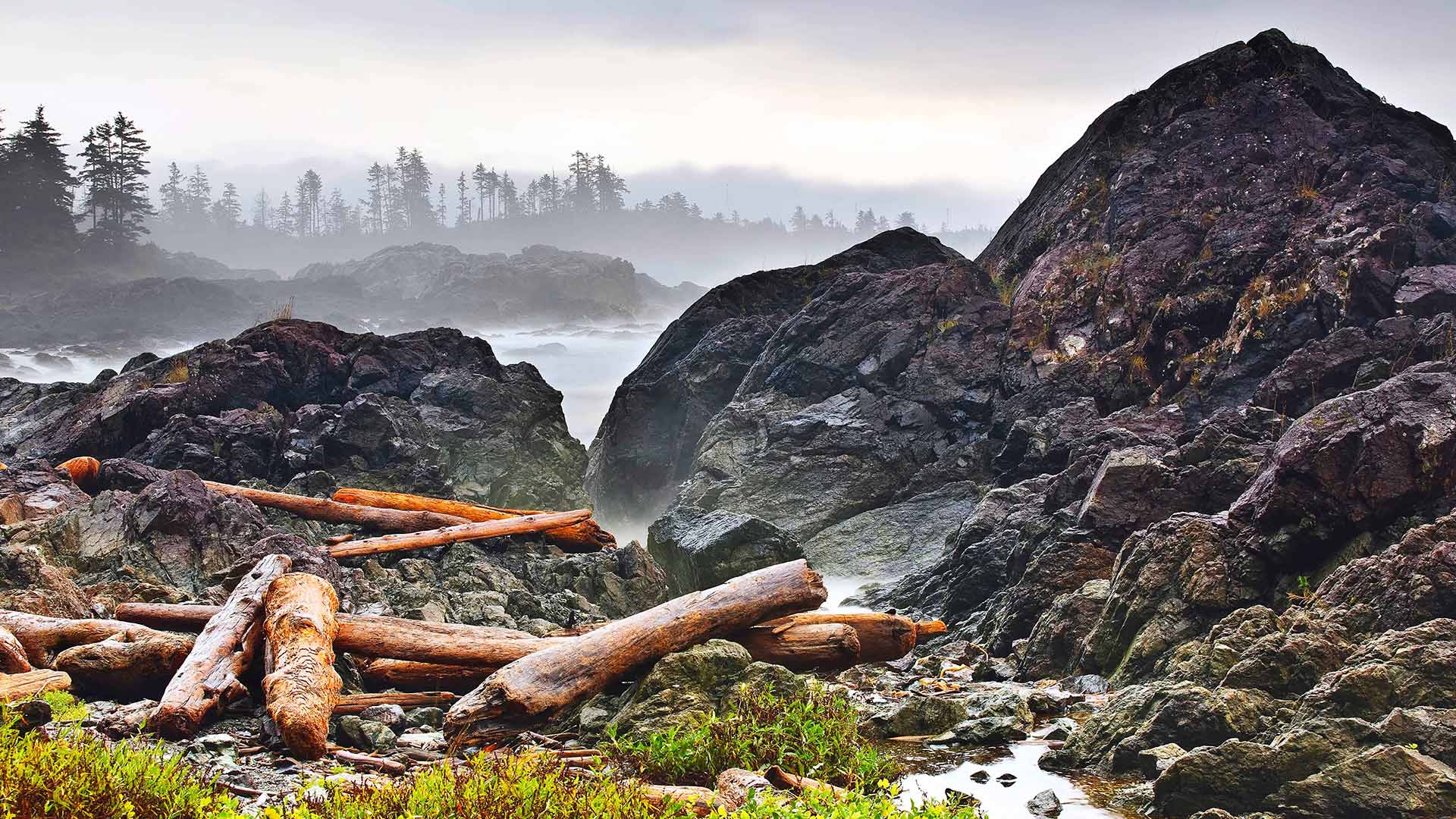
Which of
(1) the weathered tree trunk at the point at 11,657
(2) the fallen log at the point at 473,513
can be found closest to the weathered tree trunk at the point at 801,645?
(1) the weathered tree trunk at the point at 11,657

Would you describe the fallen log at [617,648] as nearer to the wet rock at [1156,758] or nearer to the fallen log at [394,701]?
the fallen log at [394,701]

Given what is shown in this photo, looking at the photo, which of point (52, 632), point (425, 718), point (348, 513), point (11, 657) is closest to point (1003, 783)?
point (425, 718)

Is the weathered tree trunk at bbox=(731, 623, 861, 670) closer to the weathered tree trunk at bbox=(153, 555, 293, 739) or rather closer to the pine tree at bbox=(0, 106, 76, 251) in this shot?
the weathered tree trunk at bbox=(153, 555, 293, 739)

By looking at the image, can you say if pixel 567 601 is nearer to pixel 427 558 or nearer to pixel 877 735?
pixel 427 558

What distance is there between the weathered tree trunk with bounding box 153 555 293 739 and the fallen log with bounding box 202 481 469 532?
28.1ft

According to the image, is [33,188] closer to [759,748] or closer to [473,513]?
[473,513]

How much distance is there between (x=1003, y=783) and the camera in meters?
8.20

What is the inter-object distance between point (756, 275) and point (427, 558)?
19118mm

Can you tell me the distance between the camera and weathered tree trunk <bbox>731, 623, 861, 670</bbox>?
35.2 feet

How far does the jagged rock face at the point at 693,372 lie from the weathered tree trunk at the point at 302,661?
19.6m

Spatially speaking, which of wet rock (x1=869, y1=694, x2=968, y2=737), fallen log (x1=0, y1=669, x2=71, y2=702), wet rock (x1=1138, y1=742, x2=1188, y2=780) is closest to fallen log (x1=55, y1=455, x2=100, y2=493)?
fallen log (x1=0, y1=669, x2=71, y2=702)

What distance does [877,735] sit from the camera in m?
9.74

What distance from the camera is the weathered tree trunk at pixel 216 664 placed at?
8055 mm

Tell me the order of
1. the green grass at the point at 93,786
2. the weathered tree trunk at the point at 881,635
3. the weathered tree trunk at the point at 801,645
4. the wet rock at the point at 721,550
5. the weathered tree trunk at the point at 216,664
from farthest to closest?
the wet rock at the point at 721,550 → the weathered tree trunk at the point at 881,635 → the weathered tree trunk at the point at 801,645 → the weathered tree trunk at the point at 216,664 → the green grass at the point at 93,786
